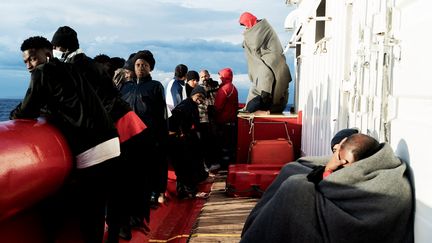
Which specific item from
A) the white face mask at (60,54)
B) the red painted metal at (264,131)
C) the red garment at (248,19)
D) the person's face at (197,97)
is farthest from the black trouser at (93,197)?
the red garment at (248,19)

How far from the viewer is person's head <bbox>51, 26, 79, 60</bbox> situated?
3529 millimetres

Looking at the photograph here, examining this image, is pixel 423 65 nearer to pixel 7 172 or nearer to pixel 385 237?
pixel 385 237

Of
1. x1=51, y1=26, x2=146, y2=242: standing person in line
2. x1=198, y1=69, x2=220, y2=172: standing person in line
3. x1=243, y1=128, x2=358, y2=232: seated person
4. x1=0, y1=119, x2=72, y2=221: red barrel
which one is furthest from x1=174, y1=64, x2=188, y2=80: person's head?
x1=243, y1=128, x2=358, y2=232: seated person

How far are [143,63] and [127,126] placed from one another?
774mm

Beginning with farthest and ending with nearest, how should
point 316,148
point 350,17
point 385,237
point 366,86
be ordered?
point 316,148, point 350,17, point 366,86, point 385,237

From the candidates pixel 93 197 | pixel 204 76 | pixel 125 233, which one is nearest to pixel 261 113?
pixel 204 76

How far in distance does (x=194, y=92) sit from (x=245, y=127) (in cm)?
133

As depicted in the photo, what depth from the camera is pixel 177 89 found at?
6750 mm

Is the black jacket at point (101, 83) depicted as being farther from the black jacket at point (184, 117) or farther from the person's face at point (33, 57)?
the black jacket at point (184, 117)

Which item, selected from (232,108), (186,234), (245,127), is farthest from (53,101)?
(232,108)

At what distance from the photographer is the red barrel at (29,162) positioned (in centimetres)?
239

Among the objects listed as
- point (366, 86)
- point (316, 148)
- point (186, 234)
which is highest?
point (366, 86)

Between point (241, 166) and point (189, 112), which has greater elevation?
point (189, 112)

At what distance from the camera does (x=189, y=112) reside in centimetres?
583
